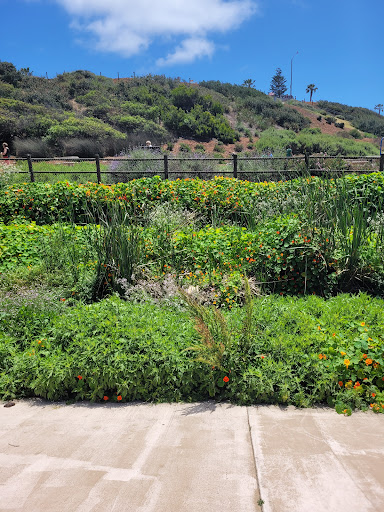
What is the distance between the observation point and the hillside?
1024 inches

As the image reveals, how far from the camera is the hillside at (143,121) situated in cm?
2600

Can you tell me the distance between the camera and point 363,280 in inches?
181

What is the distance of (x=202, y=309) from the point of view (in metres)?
3.32

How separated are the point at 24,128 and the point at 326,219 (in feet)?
84.2

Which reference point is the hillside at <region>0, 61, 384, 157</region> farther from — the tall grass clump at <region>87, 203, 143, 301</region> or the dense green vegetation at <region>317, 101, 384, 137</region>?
the tall grass clump at <region>87, 203, 143, 301</region>

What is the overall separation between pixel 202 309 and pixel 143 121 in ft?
101

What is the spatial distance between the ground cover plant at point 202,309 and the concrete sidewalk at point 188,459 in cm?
19

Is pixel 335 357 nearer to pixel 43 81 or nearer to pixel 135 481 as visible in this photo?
pixel 135 481

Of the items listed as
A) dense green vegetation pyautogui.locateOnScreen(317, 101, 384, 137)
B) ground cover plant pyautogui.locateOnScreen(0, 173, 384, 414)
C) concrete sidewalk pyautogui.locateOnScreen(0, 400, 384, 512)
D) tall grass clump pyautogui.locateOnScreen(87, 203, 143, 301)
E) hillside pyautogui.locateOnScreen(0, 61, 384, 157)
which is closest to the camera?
concrete sidewalk pyautogui.locateOnScreen(0, 400, 384, 512)

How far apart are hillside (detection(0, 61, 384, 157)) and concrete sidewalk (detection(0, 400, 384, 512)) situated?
2369 centimetres

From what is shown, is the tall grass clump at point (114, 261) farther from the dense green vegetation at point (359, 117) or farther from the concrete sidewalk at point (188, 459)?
the dense green vegetation at point (359, 117)

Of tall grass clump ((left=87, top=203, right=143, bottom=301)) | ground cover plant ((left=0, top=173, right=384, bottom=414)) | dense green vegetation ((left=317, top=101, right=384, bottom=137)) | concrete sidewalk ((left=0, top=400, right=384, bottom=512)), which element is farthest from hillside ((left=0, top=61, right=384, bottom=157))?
concrete sidewalk ((left=0, top=400, right=384, bottom=512))

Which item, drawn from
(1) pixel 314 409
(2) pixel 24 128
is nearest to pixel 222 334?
(1) pixel 314 409

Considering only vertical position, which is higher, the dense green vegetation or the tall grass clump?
the dense green vegetation
